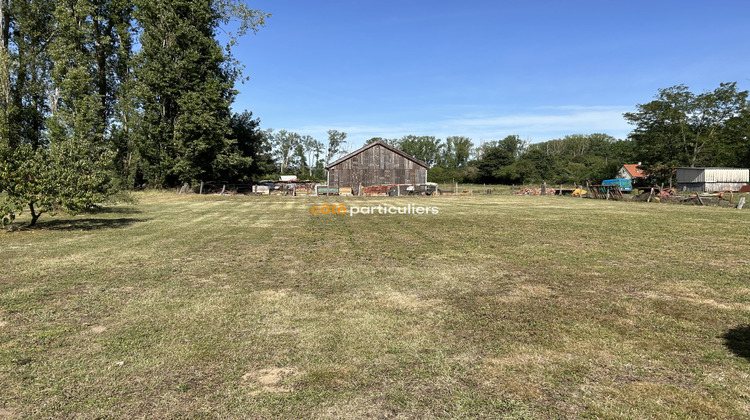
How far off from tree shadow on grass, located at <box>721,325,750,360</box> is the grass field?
28 mm

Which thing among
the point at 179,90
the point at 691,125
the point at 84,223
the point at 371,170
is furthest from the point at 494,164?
the point at 84,223

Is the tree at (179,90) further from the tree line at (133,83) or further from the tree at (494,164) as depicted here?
the tree at (494,164)

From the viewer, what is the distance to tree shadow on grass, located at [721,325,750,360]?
3839 millimetres

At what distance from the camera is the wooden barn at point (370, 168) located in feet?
143

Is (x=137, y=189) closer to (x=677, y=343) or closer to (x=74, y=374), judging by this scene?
(x=74, y=374)

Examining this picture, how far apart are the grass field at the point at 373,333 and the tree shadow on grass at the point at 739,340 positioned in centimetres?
3

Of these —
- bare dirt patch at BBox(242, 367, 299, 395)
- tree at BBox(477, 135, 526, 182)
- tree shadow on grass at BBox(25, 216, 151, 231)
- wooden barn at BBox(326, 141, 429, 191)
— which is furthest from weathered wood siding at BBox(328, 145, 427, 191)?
tree at BBox(477, 135, 526, 182)

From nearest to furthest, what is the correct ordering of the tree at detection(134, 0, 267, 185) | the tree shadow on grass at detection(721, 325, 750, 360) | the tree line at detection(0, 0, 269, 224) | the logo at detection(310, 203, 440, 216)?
the tree shadow on grass at detection(721, 325, 750, 360), the logo at detection(310, 203, 440, 216), the tree line at detection(0, 0, 269, 224), the tree at detection(134, 0, 267, 185)

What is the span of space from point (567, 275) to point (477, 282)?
181 centimetres

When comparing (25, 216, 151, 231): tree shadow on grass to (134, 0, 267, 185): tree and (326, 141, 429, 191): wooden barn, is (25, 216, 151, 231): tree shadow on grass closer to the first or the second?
(134, 0, 267, 185): tree

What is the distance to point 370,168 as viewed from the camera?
4359 cm

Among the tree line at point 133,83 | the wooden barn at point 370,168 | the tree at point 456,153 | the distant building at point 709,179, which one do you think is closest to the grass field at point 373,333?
→ the tree line at point 133,83

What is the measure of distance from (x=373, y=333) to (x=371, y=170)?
39664mm

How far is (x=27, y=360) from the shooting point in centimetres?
366
